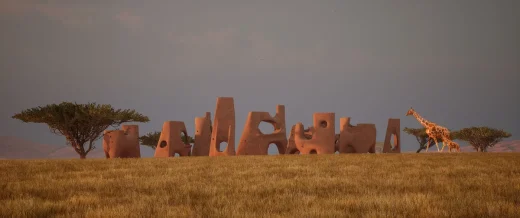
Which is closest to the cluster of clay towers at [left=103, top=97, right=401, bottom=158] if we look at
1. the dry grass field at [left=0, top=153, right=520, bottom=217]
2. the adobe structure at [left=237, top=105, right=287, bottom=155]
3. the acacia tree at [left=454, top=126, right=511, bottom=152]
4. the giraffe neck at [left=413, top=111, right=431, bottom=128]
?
the adobe structure at [left=237, top=105, right=287, bottom=155]

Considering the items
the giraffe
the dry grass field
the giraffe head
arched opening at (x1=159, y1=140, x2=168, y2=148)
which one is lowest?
the dry grass field

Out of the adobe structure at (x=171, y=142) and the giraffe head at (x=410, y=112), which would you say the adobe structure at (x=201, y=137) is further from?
the giraffe head at (x=410, y=112)

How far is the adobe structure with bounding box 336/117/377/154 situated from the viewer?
4394cm

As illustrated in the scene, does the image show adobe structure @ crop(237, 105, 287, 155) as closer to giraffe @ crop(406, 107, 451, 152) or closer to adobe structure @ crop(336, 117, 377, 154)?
adobe structure @ crop(336, 117, 377, 154)

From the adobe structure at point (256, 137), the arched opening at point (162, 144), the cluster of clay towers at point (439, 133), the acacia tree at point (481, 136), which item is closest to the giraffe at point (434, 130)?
the cluster of clay towers at point (439, 133)

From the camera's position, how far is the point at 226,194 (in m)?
9.71

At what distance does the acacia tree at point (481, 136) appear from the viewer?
67.1 metres

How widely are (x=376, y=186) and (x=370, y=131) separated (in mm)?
34182

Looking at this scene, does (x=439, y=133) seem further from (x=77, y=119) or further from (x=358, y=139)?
(x=77, y=119)

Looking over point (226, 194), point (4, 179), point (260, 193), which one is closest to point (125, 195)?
Result: point (226, 194)

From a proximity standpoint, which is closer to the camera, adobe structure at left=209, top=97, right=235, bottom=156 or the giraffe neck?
adobe structure at left=209, top=97, right=235, bottom=156

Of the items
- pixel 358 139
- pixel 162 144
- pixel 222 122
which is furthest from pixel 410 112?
pixel 162 144

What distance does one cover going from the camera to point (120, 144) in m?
39.0

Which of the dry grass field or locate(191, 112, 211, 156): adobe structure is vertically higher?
locate(191, 112, 211, 156): adobe structure
